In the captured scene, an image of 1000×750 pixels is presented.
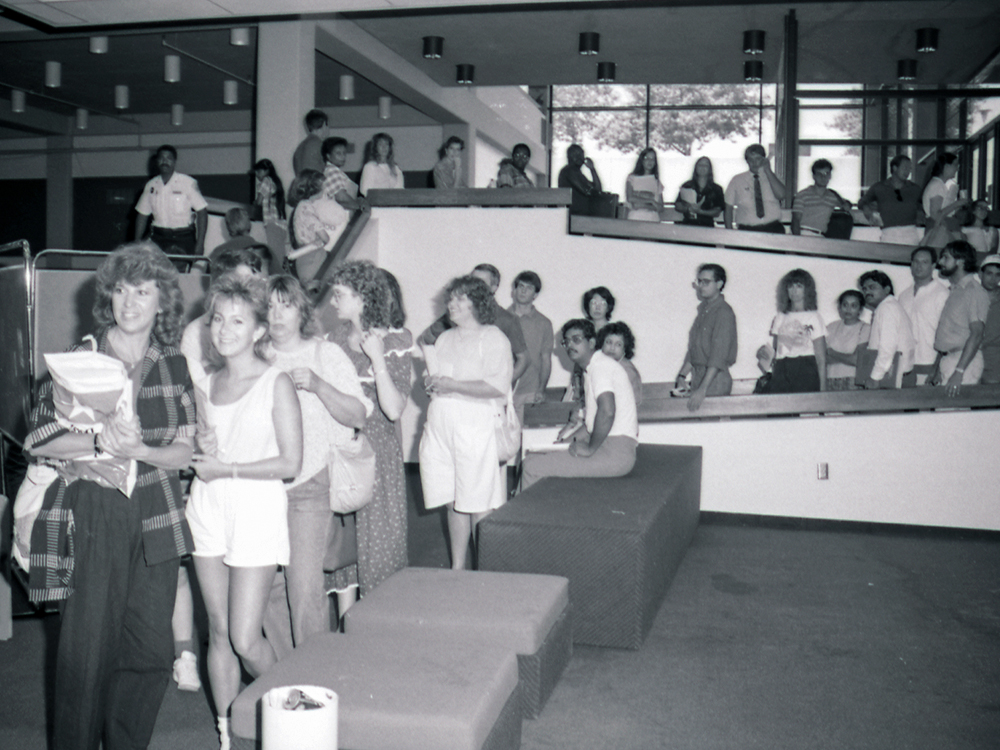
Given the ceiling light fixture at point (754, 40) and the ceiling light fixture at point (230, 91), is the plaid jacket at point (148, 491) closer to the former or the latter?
the ceiling light fixture at point (754, 40)

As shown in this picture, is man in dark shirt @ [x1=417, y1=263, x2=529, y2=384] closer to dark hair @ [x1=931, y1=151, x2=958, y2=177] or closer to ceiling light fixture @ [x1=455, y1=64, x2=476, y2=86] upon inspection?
dark hair @ [x1=931, y1=151, x2=958, y2=177]

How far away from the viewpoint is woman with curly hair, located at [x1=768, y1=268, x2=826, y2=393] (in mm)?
6914

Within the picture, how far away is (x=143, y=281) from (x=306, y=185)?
194 inches

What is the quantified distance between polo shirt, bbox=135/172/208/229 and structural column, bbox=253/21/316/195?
152cm

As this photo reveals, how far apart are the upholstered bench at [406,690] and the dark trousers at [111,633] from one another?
0.33 meters

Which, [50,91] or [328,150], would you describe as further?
[50,91]

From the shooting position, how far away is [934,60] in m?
12.8

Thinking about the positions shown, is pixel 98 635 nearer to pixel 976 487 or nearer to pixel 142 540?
pixel 142 540

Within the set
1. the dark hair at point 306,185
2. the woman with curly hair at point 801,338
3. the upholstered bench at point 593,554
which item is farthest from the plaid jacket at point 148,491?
the woman with curly hair at point 801,338

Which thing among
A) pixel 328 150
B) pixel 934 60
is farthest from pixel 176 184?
pixel 934 60

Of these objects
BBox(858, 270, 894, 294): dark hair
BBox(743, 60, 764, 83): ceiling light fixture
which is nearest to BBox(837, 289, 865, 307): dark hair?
BBox(858, 270, 894, 294): dark hair

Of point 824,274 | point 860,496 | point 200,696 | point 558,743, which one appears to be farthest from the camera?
point 824,274

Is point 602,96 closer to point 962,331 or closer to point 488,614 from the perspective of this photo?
point 962,331

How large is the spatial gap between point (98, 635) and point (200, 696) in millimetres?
1205
